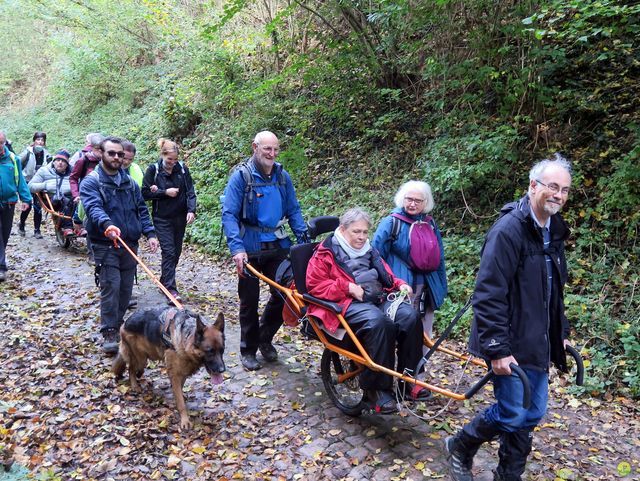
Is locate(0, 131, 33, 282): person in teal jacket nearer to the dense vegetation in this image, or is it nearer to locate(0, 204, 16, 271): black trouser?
locate(0, 204, 16, 271): black trouser

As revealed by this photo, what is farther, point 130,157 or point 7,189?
point 7,189

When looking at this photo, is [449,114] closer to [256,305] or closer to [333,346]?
[256,305]

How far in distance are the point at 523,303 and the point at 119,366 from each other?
397cm

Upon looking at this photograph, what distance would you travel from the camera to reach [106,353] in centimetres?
593

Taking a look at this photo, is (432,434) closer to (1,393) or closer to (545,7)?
(1,393)

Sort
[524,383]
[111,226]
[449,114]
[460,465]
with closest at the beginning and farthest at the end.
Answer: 1. [524,383]
2. [460,465]
3. [111,226]
4. [449,114]

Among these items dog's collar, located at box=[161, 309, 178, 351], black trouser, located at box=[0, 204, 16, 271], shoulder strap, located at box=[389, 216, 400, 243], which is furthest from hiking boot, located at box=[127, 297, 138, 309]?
shoulder strap, located at box=[389, 216, 400, 243]

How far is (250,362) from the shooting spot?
5852 millimetres

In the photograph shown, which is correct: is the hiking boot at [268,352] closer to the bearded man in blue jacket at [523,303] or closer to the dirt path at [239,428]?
the dirt path at [239,428]

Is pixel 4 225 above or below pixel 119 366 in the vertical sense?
above

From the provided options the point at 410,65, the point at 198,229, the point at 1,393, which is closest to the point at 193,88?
the point at 198,229

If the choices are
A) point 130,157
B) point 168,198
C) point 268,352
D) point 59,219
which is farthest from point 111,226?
point 59,219

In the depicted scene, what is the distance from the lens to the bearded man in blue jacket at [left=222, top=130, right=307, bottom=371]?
5.48 m

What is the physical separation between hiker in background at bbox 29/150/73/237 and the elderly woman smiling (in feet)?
27.0
